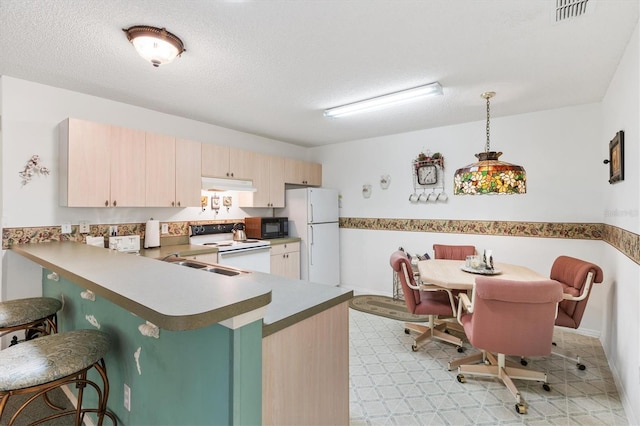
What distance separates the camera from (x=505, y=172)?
2.55 m

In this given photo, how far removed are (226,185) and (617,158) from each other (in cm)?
392

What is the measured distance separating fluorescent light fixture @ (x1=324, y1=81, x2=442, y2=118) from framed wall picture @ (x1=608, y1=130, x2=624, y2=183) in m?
1.41

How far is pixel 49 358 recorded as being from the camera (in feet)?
4.61

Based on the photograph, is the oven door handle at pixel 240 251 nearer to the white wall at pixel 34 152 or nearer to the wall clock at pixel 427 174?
the white wall at pixel 34 152

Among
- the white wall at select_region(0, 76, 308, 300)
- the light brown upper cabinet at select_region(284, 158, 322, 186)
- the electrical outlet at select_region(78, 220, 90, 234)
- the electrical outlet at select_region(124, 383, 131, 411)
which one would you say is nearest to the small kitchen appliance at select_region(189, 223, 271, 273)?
the white wall at select_region(0, 76, 308, 300)

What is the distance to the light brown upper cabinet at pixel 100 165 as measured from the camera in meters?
2.83

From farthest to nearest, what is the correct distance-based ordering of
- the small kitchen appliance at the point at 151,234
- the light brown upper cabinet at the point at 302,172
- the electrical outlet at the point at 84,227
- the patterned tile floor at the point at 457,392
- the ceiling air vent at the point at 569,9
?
1. the light brown upper cabinet at the point at 302,172
2. the small kitchen appliance at the point at 151,234
3. the electrical outlet at the point at 84,227
4. the patterned tile floor at the point at 457,392
5. the ceiling air vent at the point at 569,9

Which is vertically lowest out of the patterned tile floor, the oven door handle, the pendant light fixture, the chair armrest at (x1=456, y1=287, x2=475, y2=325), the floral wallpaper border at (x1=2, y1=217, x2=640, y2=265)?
the patterned tile floor

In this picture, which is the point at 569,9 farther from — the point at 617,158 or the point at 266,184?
the point at 266,184

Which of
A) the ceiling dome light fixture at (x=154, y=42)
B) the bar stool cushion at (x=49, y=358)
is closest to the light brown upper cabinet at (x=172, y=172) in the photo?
the ceiling dome light fixture at (x=154, y=42)

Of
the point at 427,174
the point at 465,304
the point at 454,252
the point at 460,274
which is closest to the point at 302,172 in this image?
the point at 427,174

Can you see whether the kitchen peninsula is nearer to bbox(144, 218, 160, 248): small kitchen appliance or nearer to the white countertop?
the white countertop

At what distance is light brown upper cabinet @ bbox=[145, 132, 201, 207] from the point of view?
133 inches

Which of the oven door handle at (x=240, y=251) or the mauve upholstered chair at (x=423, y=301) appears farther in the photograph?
the oven door handle at (x=240, y=251)
